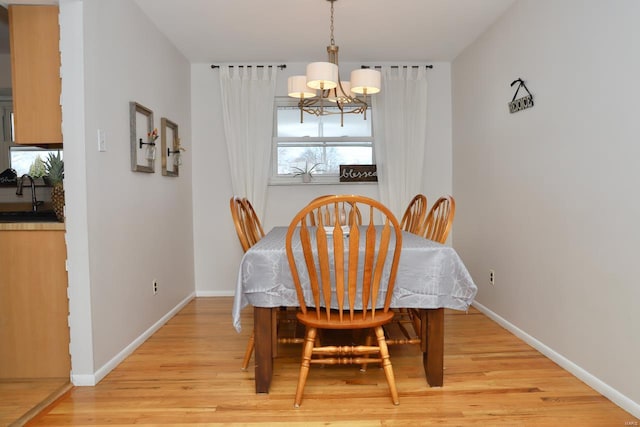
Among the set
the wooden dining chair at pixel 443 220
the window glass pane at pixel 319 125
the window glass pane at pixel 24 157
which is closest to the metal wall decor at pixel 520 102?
the wooden dining chair at pixel 443 220

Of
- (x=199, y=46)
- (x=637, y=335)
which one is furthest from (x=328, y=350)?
(x=199, y=46)

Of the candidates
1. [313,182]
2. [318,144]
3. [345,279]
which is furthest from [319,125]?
[345,279]

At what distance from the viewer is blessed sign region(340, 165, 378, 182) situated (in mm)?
4145

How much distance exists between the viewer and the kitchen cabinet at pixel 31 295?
7.12 ft

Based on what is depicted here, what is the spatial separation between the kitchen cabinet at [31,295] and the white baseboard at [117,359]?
12 centimetres

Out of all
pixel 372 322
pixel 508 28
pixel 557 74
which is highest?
pixel 508 28

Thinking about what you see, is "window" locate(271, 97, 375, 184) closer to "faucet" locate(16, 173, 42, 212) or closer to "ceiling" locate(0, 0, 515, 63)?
"ceiling" locate(0, 0, 515, 63)

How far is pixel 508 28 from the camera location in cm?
296

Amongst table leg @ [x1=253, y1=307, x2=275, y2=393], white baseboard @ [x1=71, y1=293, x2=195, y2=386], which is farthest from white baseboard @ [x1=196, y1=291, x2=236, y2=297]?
table leg @ [x1=253, y1=307, x2=275, y2=393]

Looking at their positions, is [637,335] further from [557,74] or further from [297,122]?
[297,122]

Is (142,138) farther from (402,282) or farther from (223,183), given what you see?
(402,282)

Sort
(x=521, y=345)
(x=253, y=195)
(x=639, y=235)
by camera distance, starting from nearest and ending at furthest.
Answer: (x=639, y=235), (x=521, y=345), (x=253, y=195)

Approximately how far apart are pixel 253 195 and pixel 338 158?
37.7 inches

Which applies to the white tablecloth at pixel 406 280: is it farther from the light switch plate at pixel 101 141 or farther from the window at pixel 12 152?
the window at pixel 12 152
